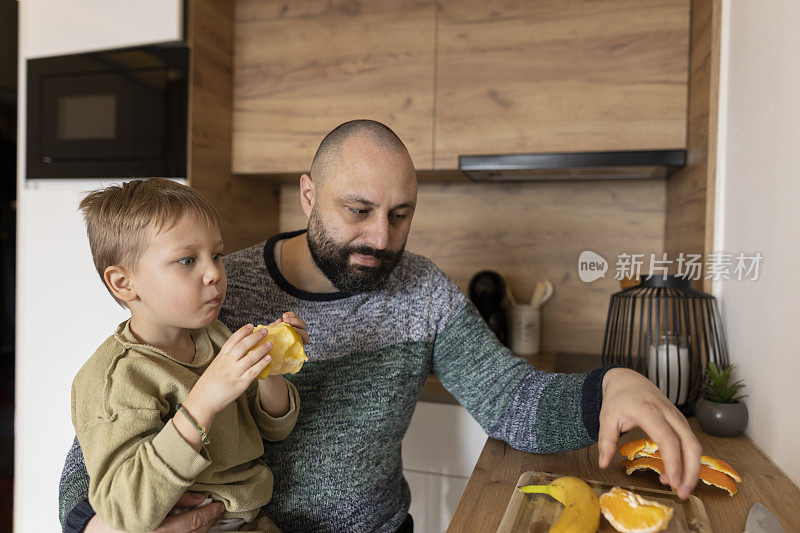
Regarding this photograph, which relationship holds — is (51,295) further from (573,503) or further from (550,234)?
(573,503)

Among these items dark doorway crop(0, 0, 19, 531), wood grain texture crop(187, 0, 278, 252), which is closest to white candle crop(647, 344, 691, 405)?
wood grain texture crop(187, 0, 278, 252)

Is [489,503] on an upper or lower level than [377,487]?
upper

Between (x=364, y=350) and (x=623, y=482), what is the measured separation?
0.52 metres

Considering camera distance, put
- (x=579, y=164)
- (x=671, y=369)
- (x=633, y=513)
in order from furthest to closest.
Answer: (x=579, y=164) < (x=671, y=369) < (x=633, y=513)

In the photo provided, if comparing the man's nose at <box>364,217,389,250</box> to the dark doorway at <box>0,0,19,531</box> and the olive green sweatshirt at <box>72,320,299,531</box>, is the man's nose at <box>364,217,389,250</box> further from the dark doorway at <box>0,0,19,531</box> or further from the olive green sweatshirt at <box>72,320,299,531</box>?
the dark doorway at <box>0,0,19,531</box>

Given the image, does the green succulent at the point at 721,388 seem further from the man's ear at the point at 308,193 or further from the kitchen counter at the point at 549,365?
the man's ear at the point at 308,193

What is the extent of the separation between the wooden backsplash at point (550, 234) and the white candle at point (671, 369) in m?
0.72

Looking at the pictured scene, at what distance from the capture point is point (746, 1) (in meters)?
1.20

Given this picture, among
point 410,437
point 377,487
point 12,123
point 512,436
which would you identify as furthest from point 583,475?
point 12,123

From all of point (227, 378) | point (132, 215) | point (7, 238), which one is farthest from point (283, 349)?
point (7, 238)

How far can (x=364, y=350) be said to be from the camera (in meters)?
1.13

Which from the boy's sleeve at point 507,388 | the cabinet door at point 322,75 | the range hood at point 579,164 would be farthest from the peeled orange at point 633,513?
the cabinet door at point 322,75

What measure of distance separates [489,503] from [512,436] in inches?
9.2

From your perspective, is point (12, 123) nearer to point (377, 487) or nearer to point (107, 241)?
point (107, 241)
